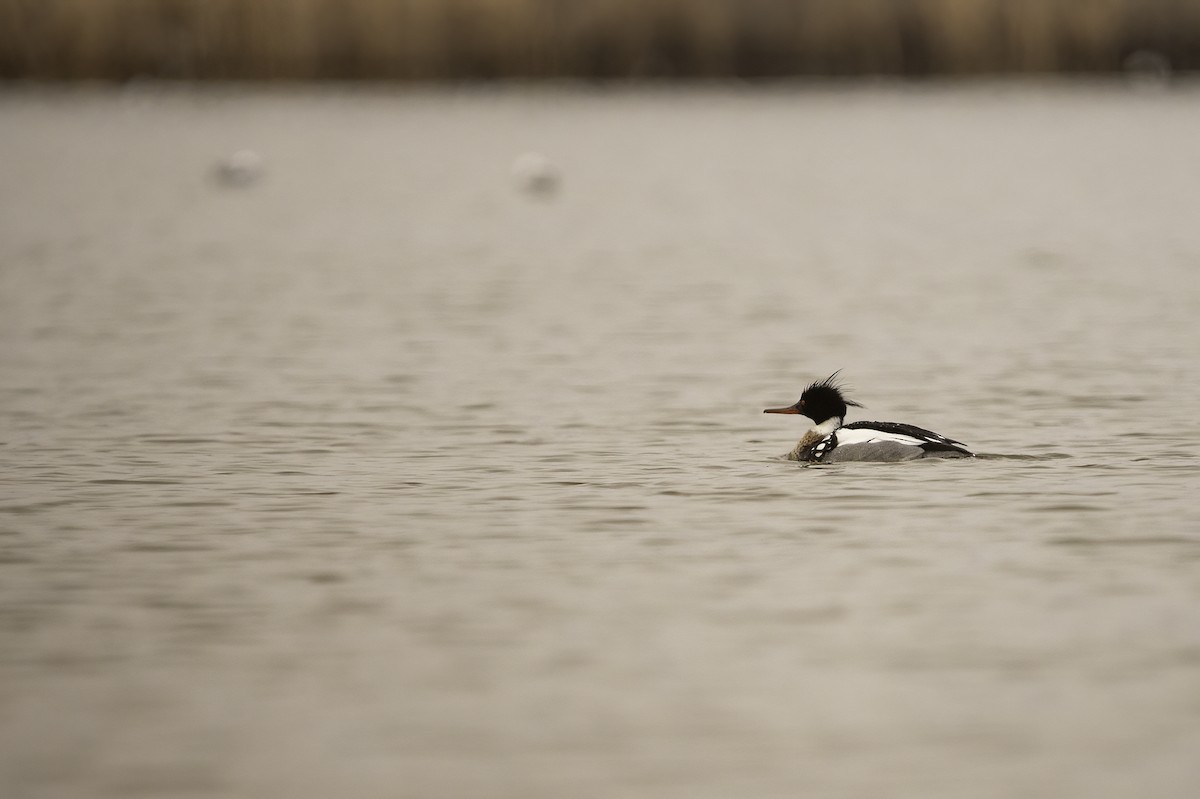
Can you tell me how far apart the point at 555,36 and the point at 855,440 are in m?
38.0

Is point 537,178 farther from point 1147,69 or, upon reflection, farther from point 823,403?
point 1147,69

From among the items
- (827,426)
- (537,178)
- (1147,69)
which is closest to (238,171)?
(537,178)

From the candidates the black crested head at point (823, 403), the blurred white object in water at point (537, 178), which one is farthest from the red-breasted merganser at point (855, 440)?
the blurred white object in water at point (537, 178)

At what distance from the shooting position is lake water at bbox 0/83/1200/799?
620 centimetres

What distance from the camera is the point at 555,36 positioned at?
156 feet

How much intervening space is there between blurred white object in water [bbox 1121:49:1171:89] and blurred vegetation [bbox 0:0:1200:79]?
1.62 metres

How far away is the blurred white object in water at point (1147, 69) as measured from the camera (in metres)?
52.2

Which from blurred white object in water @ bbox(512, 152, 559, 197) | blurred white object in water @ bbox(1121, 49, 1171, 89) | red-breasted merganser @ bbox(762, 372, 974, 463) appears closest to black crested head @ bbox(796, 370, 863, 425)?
red-breasted merganser @ bbox(762, 372, 974, 463)

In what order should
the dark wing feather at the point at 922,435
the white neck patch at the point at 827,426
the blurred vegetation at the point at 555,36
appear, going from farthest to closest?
1. the blurred vegetation at the point at 555,36
2. the white neck patch at the point at 827,426
3. the dark wing feather at the point at 922,435

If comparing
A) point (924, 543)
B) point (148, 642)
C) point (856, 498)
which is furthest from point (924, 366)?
point (148, 642)

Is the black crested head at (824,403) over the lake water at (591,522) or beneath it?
over

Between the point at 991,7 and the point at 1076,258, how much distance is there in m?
25.9

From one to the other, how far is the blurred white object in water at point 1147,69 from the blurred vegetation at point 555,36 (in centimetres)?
162

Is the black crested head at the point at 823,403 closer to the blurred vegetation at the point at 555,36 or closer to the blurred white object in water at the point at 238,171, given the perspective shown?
the blurred white object in water at the point at 238,171
